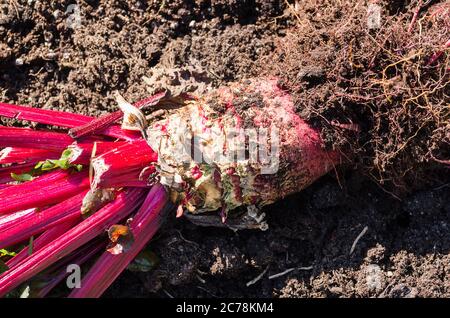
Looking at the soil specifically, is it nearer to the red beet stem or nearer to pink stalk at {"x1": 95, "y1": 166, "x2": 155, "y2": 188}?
pink stalk at {"x1": 95, "y1": 166, "x2": 155, "y2": 188}

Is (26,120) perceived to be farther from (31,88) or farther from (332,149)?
(332,149)

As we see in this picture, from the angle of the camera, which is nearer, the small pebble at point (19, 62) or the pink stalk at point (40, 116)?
the pink stalk at point (40, 116)

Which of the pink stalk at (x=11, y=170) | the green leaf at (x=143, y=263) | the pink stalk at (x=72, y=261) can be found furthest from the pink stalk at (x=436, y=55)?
the pink stalk at (x=11, y=170)

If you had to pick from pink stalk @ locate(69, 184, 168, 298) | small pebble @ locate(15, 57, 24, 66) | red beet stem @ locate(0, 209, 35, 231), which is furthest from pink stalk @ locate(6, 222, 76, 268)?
small pebble @ locate(15, 57, 24, 66)

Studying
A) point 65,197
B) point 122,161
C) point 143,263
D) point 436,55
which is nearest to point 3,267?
point 65,197

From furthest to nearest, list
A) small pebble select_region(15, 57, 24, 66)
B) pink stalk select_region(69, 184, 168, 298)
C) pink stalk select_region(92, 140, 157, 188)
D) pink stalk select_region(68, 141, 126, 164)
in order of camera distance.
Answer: small pebble select_region(15, 57, 24, 66) < pink stalk select_region(69, 184, 168, 298) < pink stalk select_region(68, 141, 126, 164) < pink stalk select_region(92, 140, 157, 188)

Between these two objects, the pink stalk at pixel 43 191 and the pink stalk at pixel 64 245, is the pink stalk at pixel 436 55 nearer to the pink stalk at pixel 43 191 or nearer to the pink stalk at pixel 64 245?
the pink stalk at pixel 64 245

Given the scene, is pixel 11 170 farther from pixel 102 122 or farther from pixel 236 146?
pixel 236 146
